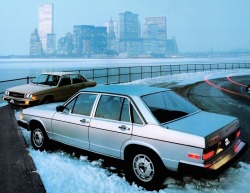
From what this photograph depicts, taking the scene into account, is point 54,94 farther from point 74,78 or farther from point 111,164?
point 111,164

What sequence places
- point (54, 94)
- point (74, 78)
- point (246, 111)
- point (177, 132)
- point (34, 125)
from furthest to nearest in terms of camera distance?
point (74, 78)
point (54, 94)
point (246, 111)
point (34, 125)
point (177, 132)

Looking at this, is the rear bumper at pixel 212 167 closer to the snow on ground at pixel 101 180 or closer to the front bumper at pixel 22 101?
the snow on ground at pixel 101 180

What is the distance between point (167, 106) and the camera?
201 inches

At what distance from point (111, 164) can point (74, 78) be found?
778cm

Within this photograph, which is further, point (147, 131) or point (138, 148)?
point (138, 148)

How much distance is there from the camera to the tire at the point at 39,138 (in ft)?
20.7

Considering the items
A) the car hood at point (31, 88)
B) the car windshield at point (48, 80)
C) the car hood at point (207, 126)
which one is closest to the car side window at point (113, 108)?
the car hood at point (207, 126)

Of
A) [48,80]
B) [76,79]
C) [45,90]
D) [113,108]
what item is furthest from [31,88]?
[113,108]

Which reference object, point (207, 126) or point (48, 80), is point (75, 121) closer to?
point (207, 126)

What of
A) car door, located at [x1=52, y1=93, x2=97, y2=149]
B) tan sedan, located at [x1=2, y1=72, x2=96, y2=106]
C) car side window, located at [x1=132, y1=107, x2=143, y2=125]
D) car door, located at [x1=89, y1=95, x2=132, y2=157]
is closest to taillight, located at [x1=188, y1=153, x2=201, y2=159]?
car side window, located at [x1=132, y1=107, x2=143, y2=125]

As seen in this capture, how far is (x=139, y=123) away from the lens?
181 inches

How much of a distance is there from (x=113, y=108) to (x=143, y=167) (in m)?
1.17

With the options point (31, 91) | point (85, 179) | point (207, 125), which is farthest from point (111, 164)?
point (31, 91)

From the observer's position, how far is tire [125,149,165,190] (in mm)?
4359
